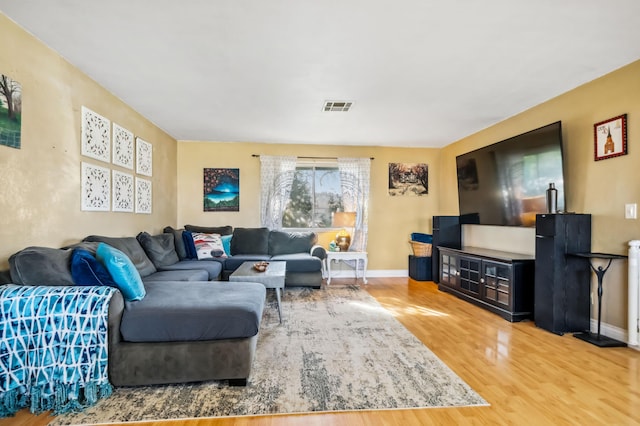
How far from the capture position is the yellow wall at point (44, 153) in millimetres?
2307

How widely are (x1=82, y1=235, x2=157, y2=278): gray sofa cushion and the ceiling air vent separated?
2622 millimetres

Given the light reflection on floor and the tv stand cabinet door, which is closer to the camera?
the light reflection on floor

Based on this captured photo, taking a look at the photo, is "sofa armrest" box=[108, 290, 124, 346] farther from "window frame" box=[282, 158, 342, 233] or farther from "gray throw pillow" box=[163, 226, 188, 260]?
"window frame" box=[282, 158, 342, 233]

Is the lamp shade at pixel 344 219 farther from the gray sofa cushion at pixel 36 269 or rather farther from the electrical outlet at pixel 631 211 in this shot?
the gray sofa cushion at pixel 36 269

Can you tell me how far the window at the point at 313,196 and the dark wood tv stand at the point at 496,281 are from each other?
2366 mm

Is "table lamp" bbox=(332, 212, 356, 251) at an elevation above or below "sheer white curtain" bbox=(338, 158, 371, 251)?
below

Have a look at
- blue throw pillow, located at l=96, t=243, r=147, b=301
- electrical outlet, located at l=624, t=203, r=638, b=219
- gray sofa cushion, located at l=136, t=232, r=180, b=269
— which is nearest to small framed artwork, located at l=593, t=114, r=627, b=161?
electrical outlet, located at l=624, t=203, r=638, b=219

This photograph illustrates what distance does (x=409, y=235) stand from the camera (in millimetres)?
6324

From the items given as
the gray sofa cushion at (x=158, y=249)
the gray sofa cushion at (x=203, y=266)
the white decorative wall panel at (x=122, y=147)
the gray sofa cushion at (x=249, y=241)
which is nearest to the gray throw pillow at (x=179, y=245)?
the gray sofa cushion at (x=203, y=266)

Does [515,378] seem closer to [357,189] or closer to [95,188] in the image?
[95,188]

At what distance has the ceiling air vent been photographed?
3.88 m

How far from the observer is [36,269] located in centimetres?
209

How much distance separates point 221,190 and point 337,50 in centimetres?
386

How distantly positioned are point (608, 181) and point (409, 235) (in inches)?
136
